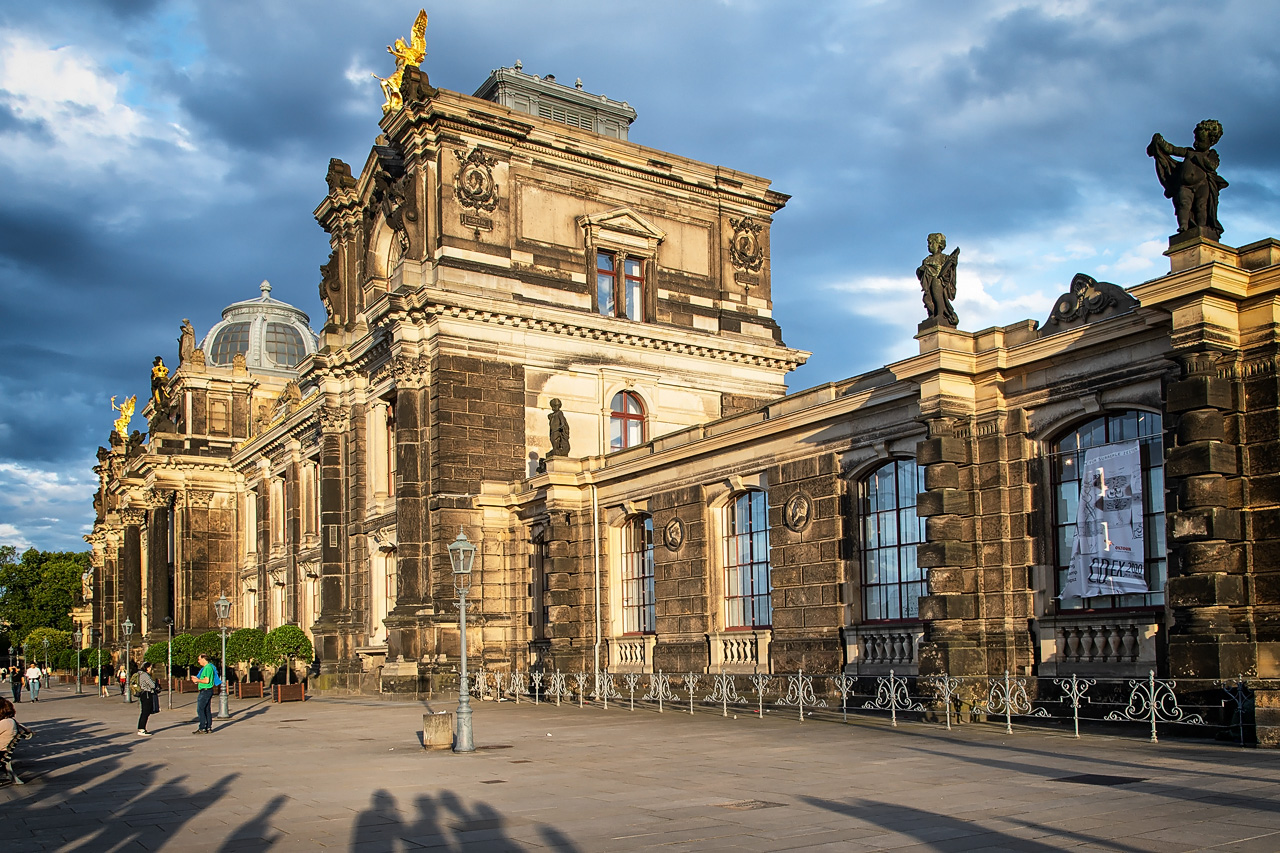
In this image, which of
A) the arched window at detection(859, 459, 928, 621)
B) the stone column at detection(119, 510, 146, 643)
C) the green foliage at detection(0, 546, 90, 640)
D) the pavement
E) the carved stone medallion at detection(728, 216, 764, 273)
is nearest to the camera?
the pavement

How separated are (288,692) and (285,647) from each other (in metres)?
2.68

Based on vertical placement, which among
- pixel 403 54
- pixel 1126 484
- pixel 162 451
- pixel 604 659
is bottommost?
pixel 604 659

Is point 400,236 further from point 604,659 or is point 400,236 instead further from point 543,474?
point 604,659

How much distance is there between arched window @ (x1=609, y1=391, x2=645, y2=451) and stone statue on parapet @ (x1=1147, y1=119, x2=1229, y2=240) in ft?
79.1

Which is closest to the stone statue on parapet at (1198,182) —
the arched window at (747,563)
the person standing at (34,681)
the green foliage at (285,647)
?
the arched window at (747,563)

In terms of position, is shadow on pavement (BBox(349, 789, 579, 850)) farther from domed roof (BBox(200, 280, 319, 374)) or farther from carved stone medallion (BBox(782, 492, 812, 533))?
domed roof (BBox(200, 280, 319, 374))

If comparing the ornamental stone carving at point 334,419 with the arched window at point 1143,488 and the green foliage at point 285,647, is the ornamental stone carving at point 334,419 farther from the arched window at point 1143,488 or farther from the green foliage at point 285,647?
the arched window at point 1143,488

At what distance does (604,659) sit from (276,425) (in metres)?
29.3

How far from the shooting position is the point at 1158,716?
1780 cm

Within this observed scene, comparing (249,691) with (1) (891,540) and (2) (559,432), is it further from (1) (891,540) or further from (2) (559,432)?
(1) (891,540)

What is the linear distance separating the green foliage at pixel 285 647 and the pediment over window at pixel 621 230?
56.2 ft

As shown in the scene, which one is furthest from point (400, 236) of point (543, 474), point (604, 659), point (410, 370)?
point (604, 659)

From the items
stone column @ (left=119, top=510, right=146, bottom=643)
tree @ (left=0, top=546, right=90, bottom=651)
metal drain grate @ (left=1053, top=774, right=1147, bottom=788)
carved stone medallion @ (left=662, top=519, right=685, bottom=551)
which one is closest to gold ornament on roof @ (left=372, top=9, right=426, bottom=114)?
carved stone medallion @ (left=662, top=519, right=685, bottom=551)

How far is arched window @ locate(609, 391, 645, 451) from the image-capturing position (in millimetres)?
40281
